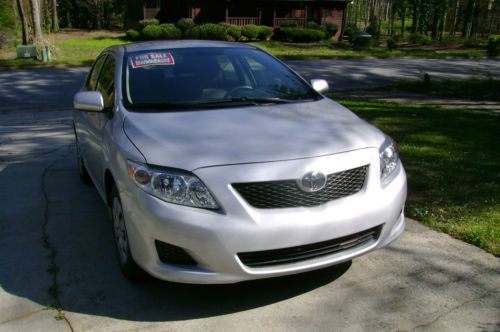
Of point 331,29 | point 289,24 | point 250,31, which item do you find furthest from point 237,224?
point 331,29

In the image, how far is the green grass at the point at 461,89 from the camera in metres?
11.9

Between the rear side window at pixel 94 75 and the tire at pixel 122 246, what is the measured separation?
1950mm

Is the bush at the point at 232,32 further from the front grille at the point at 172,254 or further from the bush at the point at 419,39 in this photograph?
the front grille at the point at 172,254

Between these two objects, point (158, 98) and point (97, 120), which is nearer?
point (158, 98)

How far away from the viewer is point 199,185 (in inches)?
118

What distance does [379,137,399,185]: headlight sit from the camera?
3416mm

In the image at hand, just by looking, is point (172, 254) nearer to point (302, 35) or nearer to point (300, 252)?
point (300, 252)

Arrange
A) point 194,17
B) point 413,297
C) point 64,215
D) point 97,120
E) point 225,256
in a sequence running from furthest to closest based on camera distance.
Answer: point 194,17
point 64,215
point 97,120
point 413,297
point 225,256

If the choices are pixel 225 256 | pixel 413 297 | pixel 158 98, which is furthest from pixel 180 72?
pixel 413 297

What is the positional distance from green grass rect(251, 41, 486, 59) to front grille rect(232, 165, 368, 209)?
21.7m

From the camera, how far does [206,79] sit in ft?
14.4

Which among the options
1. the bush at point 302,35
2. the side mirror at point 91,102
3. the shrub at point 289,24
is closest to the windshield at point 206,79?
the side mirror at point 91,102

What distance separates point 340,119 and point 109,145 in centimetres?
168

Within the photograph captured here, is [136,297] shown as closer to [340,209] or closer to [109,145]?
[109,145]
